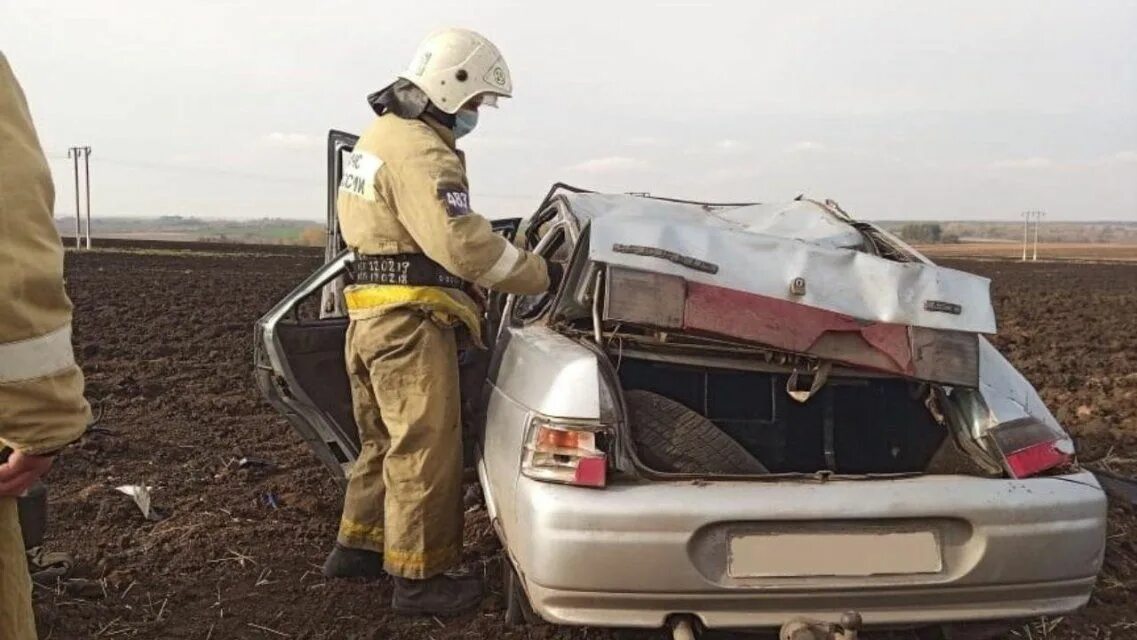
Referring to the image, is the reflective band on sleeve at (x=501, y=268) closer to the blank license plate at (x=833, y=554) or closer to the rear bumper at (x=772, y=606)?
the rear bumper at (x=772, y=606)

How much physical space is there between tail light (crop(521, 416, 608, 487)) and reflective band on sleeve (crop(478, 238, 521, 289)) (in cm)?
73

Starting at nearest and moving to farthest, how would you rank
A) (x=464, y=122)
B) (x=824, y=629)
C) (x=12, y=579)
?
(x=12, y=579)
(x=824, y=629)
(x=464, y=122)

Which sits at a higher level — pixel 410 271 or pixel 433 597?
pixel 410 271

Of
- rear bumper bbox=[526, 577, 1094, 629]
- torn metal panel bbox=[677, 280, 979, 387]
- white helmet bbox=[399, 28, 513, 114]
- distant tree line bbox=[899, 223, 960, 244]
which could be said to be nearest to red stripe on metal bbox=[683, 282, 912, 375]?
torn metal panel bbox=[677, 280, 979, 387]

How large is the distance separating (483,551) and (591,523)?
5.87ft

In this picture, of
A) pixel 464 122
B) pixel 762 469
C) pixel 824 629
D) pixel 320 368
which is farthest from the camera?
pixel 320 368

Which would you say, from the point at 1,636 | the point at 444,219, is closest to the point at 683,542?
the point at 444,219

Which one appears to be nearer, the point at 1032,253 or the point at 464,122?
the point at 464,122

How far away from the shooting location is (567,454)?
2883 mm

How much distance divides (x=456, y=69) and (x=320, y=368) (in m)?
1.46

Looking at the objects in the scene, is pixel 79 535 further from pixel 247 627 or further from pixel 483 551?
pixel 483 551

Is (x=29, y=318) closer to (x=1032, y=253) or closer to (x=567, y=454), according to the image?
(x=567, y=454)

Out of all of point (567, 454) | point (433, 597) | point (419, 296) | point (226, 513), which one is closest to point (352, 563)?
point (433, 597)

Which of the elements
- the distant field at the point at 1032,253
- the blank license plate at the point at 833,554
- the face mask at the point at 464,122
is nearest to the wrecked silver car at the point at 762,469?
the blank license plate at the point at 833,554
